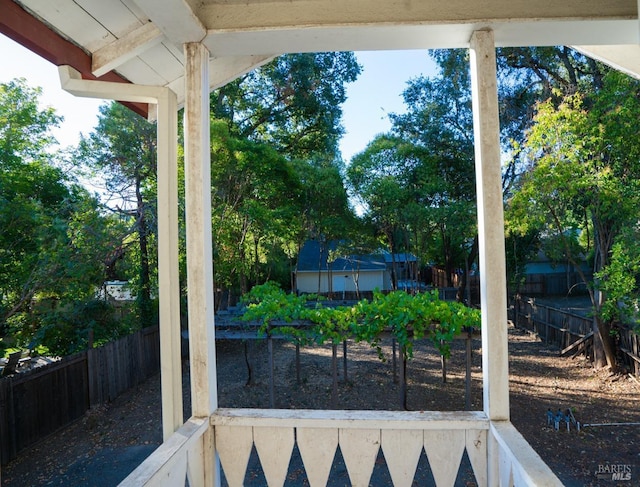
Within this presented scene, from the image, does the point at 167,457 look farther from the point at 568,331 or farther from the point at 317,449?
the point at 568,331

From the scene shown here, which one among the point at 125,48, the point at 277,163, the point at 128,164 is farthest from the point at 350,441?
the point at 277,163

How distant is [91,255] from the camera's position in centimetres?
729

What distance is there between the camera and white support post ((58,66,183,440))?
172cm

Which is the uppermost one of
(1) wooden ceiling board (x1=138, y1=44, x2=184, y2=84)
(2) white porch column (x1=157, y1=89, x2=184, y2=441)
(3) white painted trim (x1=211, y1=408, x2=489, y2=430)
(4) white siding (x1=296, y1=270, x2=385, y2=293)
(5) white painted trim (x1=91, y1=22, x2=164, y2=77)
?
(1) wooden ceiling board (x1=138, y1=44, x2=184, y2=84)

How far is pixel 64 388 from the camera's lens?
6.27 meters

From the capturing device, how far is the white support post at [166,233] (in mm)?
1722

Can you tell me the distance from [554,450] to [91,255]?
7.80 metres

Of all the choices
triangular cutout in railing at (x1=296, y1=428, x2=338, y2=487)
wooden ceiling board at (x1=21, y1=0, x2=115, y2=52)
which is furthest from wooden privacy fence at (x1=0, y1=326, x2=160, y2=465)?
wooden ceiling board at (x1=21, y1=0, x2=115, y2=52)

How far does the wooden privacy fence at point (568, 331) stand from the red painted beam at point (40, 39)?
8.58m

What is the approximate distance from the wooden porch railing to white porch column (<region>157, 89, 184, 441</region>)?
6.3 inches

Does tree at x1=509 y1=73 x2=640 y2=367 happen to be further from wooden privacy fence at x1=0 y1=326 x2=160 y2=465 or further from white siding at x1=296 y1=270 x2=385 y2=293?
white siding at x1=296 y1=270 x2=385 y2=293

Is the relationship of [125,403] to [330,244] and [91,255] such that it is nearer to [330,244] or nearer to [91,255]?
[91,255]

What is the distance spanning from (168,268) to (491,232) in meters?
1.36

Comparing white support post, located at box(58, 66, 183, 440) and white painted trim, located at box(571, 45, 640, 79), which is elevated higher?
white painted trim, located at box(571, 45, 640, 79)
